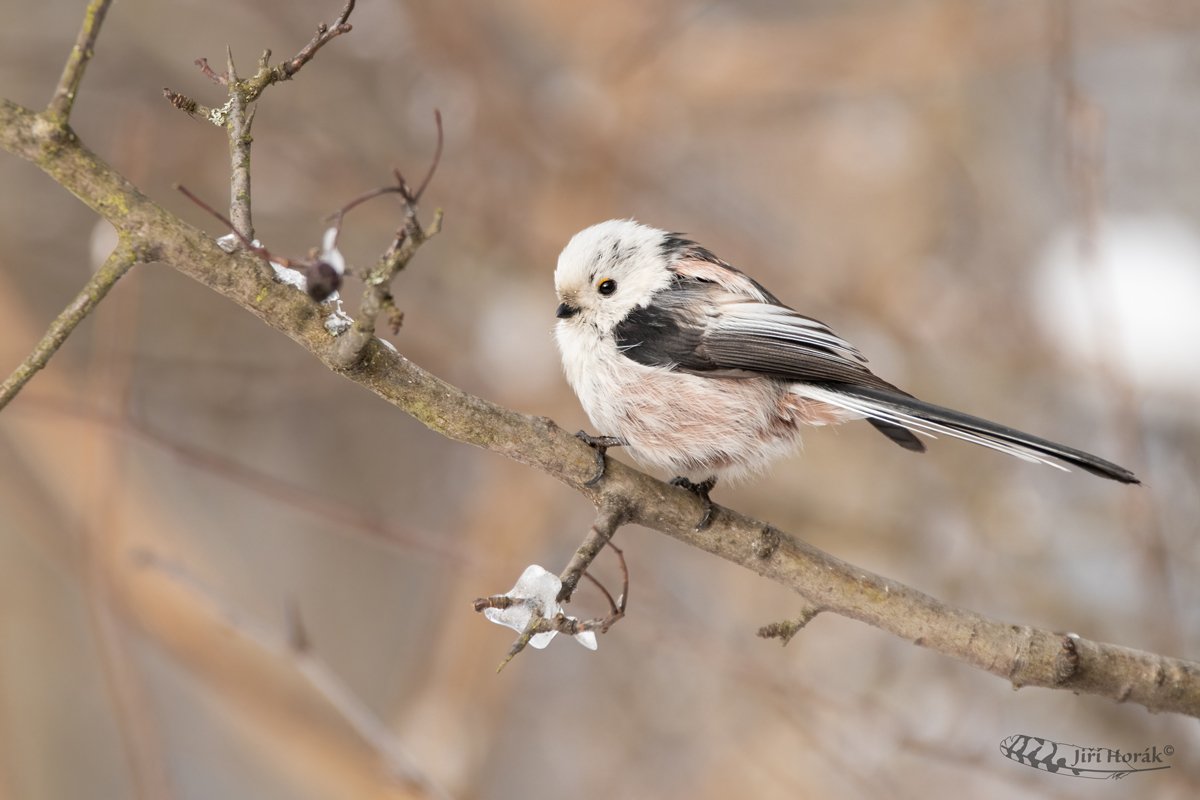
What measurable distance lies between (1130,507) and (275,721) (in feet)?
10.0

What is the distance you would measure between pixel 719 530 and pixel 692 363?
423 mm

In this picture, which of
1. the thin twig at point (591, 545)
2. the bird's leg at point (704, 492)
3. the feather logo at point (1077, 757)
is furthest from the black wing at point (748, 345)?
the feather logo at point (1077, 757)

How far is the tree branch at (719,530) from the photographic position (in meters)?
1.26

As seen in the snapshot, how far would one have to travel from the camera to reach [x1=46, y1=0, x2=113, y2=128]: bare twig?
100cm

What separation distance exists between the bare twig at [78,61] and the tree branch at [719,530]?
16cm

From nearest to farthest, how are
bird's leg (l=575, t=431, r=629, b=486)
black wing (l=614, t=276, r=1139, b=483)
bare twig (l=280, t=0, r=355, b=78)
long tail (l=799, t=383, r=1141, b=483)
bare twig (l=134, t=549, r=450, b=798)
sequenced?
1. bare twig (l=280, t=0, r=355, b=78)
2. long tail (l=799, t=383, r=1141, b=483)
3. bird's leg (l=575, t=431, r=629, b=486)
4. black wing (l=614, t=276, r=1139, b=483)
5. bare twig (l=134, t=549, r=450, b=798)

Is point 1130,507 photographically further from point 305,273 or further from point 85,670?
point 85,670

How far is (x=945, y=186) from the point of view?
4219 millimetres

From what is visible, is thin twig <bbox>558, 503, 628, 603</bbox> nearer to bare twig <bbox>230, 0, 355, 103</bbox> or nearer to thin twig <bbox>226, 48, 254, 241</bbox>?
thin twig <bbox>226, 48, 254, 241</bbox>

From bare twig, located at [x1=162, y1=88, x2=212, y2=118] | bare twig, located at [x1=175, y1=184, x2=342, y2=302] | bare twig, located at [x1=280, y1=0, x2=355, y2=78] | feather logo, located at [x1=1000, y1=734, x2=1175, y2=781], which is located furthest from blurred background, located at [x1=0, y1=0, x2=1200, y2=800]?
bare twig, located at [x1=175, y1=184, x2=342, y2=302]

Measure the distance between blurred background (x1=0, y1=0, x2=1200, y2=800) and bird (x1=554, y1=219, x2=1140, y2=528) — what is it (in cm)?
146

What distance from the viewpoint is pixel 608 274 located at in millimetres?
1897

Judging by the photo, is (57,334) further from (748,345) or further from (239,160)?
(748,345)

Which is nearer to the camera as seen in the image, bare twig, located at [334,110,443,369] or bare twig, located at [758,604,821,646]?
bare twig, located at [334,110,443,369]
